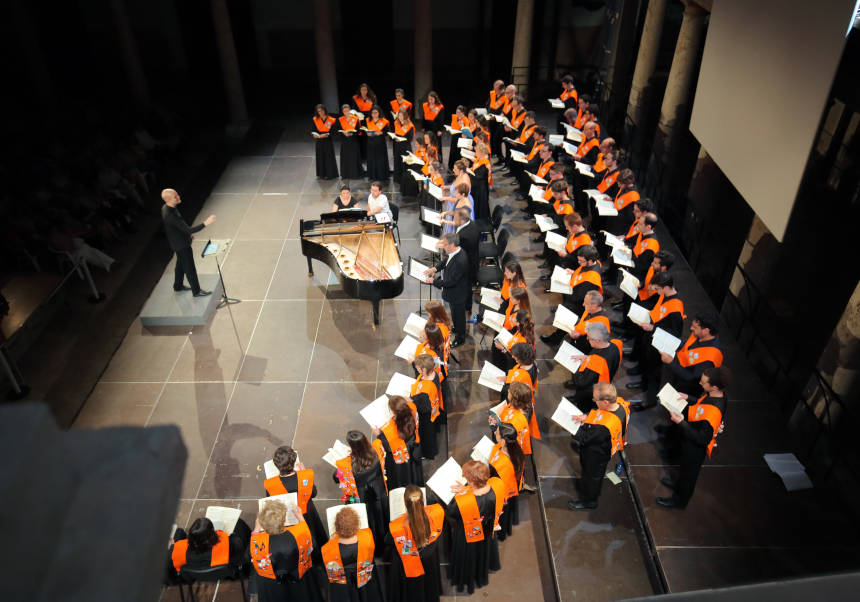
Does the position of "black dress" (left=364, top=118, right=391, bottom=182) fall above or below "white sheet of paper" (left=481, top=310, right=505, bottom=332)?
below

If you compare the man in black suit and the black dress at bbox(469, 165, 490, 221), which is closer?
the man in black suit

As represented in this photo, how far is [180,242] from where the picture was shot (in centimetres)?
871

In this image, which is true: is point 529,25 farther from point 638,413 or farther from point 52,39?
point 52,39

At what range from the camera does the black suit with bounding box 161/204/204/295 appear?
8.47 meters

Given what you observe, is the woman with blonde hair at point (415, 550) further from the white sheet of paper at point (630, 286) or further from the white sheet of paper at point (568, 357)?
the white sheet of paper at point (630, 286)

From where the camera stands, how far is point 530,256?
34.5 feet

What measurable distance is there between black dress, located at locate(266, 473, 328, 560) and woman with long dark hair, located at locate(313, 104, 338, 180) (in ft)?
29.1

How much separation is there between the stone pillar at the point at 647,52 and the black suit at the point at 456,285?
28.7ft

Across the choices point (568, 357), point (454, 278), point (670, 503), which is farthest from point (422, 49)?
point (670, 503)

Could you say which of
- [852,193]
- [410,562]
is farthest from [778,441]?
[852,193]

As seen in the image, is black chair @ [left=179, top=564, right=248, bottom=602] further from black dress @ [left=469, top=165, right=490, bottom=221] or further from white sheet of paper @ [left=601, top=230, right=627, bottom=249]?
black dress @ [left=469, top=165, right=490, bottom=221]

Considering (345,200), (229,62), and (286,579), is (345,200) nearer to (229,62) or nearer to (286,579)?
(286,579)

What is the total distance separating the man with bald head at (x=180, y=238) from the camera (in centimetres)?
841

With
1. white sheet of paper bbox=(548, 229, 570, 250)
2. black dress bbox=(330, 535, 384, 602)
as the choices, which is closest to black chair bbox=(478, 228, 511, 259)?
white sheet of paper bbox=(548, 229, 570, 250)
